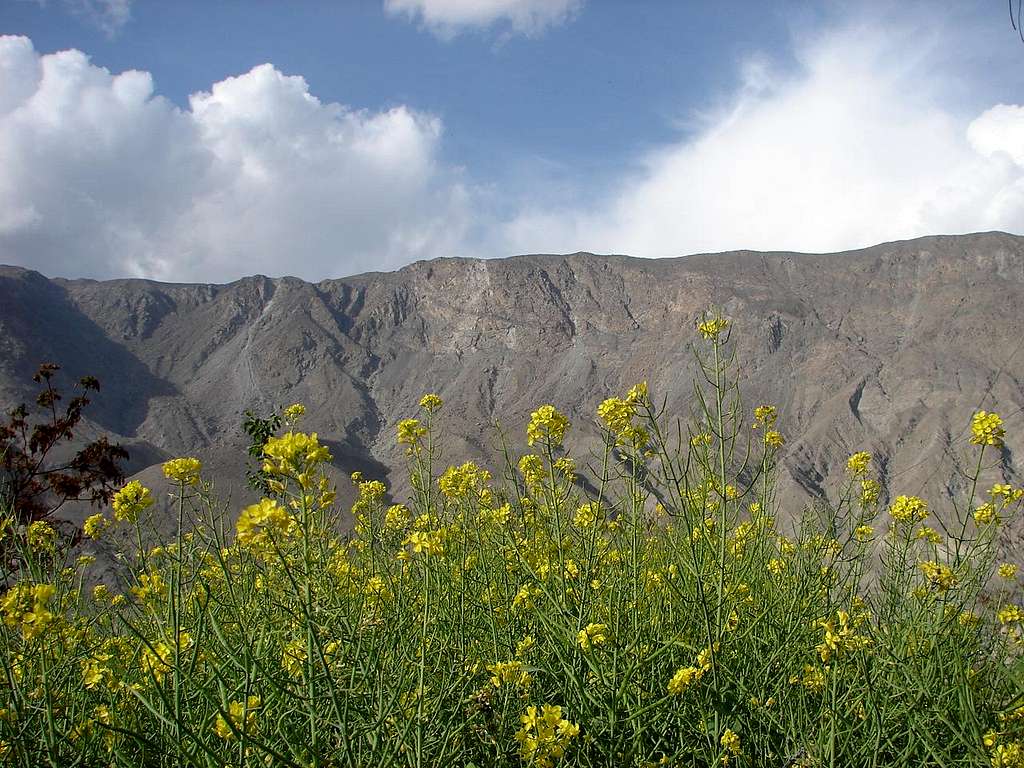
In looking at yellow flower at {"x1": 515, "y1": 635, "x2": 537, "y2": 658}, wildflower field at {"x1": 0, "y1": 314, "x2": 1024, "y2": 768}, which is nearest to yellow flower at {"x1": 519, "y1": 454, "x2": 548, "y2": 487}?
wildflower field at {"x1": 0, "y1": 314, "x2": 1024, "y2": 768}

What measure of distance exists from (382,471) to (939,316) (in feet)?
182

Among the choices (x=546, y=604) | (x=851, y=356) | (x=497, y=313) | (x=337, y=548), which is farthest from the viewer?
(x=497, y=313)

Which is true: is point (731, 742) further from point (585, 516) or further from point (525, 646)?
point (585, 516)

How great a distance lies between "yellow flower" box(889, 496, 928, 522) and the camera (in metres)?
3.66

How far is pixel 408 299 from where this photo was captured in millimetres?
88375

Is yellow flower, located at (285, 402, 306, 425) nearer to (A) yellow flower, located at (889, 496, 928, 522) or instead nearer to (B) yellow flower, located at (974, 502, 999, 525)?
(A) yellow flower, located at (889, 496, 928, 522)

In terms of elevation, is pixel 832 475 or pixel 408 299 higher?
pixel 408 299

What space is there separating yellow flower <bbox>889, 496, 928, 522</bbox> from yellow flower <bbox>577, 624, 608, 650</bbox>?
2.15 metres

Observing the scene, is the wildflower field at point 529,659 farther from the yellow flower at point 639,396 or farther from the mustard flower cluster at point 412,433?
the mustard flower cluster at point 412,433

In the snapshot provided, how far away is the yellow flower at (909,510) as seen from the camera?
3.66m

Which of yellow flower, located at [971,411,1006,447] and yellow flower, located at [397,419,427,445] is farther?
yellow flower, located at [397,419,427,445]

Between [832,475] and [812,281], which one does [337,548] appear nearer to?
[832,475]

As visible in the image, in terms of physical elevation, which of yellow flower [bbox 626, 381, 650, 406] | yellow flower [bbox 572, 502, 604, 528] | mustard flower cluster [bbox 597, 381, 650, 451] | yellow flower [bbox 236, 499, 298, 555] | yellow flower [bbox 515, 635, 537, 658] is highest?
yellow flower [bbox 626, 381, 650, 406]

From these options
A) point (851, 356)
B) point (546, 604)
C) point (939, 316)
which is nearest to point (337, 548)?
point (546, 604)
